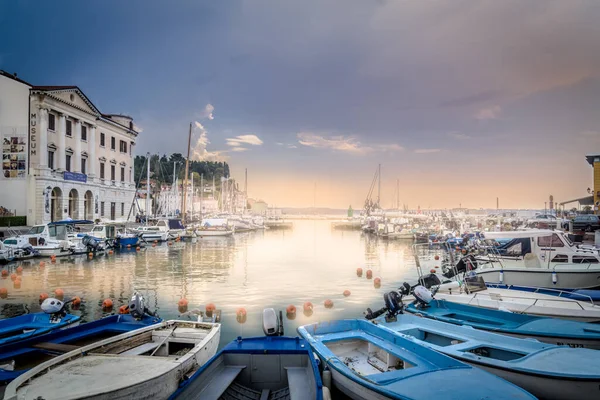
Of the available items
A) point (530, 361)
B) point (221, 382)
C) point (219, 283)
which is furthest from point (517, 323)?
point (219, 283)

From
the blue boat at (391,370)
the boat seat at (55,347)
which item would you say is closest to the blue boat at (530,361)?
the blue boat at (391,370)

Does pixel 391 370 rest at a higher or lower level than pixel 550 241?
lower

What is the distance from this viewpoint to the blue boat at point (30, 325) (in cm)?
944

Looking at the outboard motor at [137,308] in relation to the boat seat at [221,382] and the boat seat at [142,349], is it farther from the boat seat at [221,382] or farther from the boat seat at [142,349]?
the boat seat at [221,382]

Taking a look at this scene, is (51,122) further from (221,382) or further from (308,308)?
(221,382)

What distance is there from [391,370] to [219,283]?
1558 cm

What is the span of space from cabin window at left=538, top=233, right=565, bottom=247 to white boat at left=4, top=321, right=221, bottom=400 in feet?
55.2

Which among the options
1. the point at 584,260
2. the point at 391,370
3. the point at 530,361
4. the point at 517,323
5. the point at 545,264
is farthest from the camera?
the point at 545,264

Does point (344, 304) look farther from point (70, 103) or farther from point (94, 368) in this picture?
point (70, 103)

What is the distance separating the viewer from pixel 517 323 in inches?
388

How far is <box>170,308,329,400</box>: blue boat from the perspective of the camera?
21.0 feet

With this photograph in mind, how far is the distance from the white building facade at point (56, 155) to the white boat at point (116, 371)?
4035cm

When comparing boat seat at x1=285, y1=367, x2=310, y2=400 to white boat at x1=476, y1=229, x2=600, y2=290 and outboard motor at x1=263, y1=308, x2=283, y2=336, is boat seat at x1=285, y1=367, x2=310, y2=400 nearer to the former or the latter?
outboard motor at x1=263, y1=308, x2=283, y2=336

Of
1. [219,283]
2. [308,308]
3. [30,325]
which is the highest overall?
[30,325]
